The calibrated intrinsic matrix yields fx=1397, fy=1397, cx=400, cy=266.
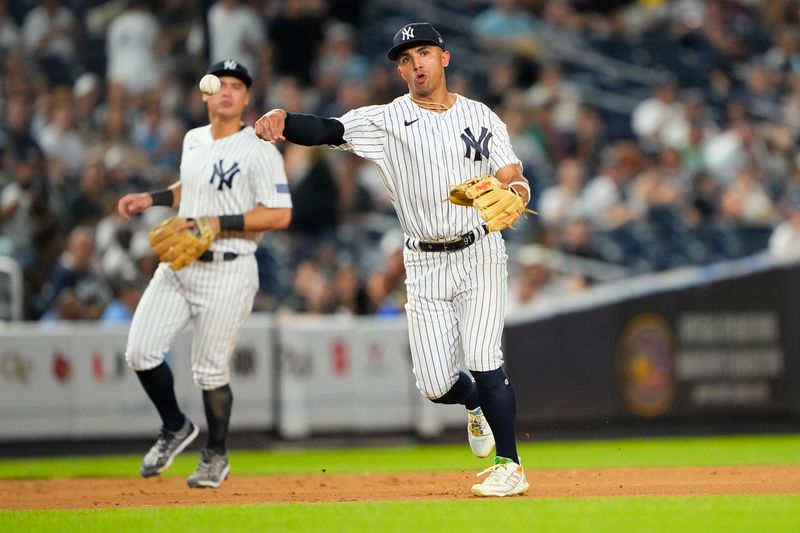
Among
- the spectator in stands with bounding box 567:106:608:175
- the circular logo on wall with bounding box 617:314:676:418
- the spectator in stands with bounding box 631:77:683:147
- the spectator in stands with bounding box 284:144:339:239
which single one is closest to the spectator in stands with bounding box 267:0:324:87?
the spectator in stands with bounding box 284:144:339:239

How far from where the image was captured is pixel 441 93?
6.91 metres

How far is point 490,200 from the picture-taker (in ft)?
21.2

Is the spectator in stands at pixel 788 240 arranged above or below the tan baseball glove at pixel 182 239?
below

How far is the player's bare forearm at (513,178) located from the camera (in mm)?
6719

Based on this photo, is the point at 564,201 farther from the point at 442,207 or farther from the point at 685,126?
the point at 442,207

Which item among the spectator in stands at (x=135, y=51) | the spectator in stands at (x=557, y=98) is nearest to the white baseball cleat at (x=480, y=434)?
the spectator in stands at (x=135, y=51)

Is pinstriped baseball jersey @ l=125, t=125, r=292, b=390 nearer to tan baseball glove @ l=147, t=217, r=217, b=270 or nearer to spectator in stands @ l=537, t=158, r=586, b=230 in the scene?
tan baseball glove @ l=147, t=217, r=217, b=270

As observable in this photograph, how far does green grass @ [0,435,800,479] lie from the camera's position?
10.0m

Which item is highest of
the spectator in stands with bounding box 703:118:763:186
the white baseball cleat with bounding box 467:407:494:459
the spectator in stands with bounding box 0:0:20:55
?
the spectator in stands with bounding box 0:0:20:55

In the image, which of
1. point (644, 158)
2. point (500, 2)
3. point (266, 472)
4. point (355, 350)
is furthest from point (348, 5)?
point (266, 472)

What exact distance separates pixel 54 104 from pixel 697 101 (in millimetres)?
7448

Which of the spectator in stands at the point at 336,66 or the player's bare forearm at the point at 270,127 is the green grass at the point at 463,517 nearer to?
the player's bare forearm at the point at 270,127

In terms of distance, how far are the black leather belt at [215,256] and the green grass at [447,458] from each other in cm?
235

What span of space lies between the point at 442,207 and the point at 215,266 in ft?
5.48
